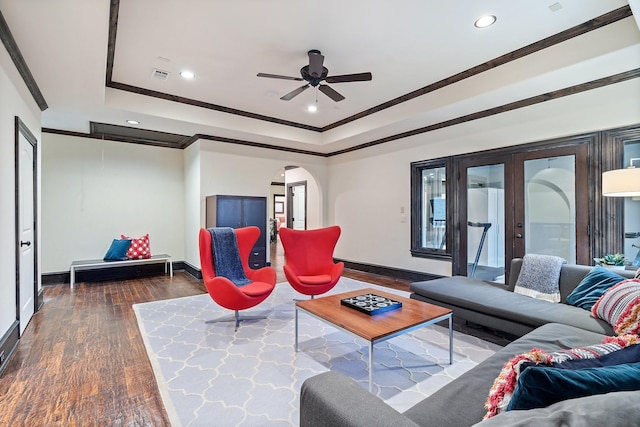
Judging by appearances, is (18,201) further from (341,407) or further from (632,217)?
(632,217)

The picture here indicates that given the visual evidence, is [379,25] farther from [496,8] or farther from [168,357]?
[168,357]

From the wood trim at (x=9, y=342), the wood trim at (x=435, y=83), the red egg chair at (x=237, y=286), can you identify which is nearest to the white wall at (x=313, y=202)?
the wood trim at (x=435, y=83)

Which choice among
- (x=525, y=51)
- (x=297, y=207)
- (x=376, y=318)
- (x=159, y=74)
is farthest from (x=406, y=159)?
(x=297, y=207)

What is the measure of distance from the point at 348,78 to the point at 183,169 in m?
4.63

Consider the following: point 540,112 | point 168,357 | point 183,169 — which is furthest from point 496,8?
point 183,169

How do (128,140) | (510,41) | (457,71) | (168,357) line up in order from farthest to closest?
(128,140) < (457,71) < (510,41) < (168,357)

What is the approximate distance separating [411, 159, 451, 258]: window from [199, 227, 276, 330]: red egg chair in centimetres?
290

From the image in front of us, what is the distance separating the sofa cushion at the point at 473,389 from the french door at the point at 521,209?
2.28m

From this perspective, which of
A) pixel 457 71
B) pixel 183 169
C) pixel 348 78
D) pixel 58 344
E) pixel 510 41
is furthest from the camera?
pixel 183 169

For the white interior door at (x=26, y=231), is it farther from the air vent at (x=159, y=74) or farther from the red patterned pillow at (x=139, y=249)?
the red patterned pillow at (x=139, y=249)

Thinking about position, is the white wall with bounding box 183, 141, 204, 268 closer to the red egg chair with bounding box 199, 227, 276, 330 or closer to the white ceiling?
the white ceiling

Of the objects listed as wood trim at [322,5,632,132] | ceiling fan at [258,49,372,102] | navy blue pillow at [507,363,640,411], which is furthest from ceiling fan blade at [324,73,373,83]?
navy blue pillow at [507,363,640,411]

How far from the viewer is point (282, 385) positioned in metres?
2.23

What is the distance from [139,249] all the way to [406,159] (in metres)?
5.26
